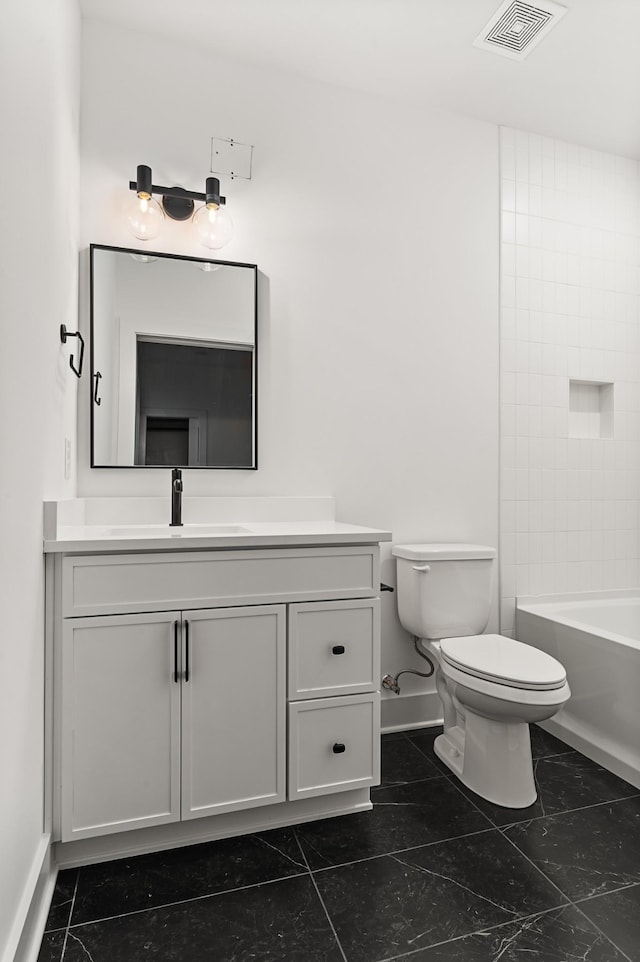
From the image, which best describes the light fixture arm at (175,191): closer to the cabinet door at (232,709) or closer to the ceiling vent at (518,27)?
the ceiling vent at (518,27)

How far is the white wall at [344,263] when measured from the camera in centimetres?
204

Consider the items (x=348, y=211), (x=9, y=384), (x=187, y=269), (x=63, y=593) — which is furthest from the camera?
(x=348, y=211)

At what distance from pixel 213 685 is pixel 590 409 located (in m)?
2.25

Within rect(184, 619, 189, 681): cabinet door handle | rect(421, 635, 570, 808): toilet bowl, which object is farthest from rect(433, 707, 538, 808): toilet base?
rect(184, 619, 189, 681): cabinet door handle

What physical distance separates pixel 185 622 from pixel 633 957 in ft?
4.05

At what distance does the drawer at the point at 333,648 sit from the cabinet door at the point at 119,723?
1.12 ft

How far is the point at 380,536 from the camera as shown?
5.54 ft

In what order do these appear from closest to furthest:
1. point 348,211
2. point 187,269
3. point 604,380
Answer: point 187,269, point 348,211, point 604,380

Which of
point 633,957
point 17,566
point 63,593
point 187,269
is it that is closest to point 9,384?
point 17,566

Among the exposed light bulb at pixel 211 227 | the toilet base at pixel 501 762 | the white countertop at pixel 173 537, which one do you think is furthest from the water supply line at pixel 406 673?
the exposed light bulb at pixel 211 227

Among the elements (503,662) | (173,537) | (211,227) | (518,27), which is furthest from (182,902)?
(518,27)

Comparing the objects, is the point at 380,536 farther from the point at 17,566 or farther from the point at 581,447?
the point at 581,447

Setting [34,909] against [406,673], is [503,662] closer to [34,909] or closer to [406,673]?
[406,673]

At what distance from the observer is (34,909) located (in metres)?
1.19
